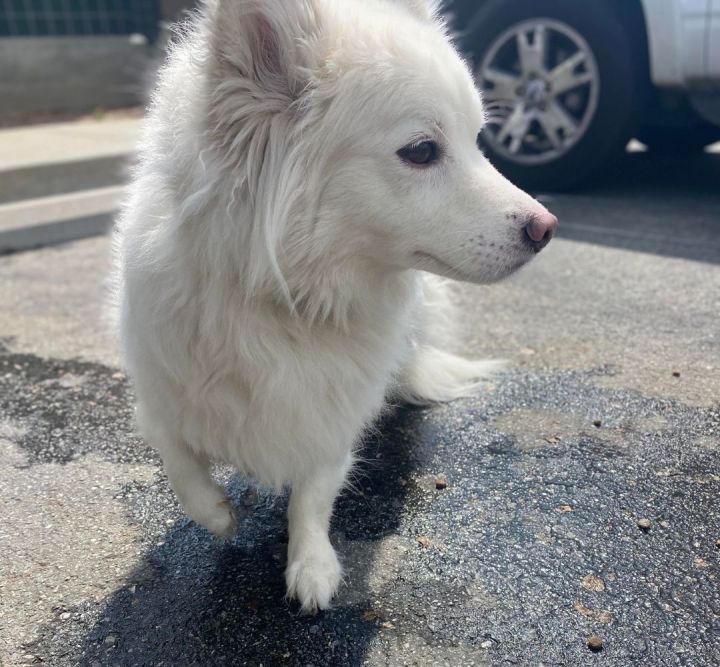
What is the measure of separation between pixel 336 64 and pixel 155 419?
1082 millimetres

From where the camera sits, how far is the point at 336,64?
2008 millimetres

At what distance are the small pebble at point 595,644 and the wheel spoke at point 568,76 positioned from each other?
4351mm

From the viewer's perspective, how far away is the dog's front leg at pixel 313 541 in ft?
6.73

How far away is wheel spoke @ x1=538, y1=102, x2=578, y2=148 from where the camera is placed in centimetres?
552

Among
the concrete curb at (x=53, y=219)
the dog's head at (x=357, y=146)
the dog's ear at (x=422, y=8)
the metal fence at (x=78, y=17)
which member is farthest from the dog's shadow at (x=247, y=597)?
the metal fence at (x=78, y=17)

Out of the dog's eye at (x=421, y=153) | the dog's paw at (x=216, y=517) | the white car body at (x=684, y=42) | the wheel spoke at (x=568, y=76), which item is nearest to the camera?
the dog's eye at (x=421, y=153)

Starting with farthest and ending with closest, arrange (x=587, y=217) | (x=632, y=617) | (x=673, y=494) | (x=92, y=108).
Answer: (x=92, y=108) < (x=587, y=217) < (x=673, y=494) < (x=632, y=617)

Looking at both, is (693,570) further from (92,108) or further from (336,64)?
(92,108)

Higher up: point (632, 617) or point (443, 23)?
point (443, 23)

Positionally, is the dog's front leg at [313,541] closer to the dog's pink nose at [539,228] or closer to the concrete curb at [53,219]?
the dog's pink nose at [539,228]

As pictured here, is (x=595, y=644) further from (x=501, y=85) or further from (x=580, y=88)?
(x=501, y=85)

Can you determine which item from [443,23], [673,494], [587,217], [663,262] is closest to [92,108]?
[587,217]

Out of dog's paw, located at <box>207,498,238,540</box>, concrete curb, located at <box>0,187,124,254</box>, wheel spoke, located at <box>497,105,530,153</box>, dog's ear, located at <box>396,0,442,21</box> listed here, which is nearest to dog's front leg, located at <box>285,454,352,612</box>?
dog's paw, located at <box>207,498,238,540</box>

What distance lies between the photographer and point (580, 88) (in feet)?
18.0
